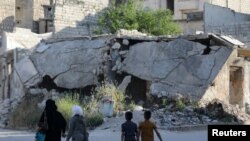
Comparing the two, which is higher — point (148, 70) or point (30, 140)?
→ point (148, 70)

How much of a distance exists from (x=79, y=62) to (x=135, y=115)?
5266mm

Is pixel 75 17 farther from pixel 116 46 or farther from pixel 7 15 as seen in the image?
pixel 116 46

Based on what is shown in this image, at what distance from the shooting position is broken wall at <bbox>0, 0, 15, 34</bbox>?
42.5 meters

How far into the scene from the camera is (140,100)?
2386 cm

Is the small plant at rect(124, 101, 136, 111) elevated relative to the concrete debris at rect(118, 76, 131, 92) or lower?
lower

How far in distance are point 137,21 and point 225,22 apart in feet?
19.3

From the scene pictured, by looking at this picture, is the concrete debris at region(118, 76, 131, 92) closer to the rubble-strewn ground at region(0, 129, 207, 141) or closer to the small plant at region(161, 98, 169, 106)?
the small plant at region(161, 98, 169, 106)

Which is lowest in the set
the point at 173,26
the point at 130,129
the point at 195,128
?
the point at 195,128

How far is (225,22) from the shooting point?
40.1 metres

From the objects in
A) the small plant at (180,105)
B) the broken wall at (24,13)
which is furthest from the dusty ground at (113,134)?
the broken wall at (24,13)

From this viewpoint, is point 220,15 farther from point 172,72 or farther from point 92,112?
point 92,112

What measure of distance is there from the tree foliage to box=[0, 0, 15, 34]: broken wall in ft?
23.4

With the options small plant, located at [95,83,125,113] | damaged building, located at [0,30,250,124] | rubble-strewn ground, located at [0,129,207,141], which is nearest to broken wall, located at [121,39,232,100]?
damaged building, located at [0,30,250,124]

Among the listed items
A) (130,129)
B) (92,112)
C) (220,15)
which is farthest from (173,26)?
(130,129)
